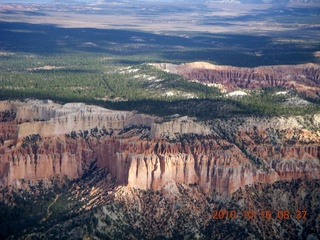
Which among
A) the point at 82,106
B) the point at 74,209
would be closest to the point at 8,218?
the point at 74,209

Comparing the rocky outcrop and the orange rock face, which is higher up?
the orange rock face

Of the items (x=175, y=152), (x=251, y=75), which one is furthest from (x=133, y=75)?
(x=175, y=152)

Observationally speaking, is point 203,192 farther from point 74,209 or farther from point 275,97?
point 275,97

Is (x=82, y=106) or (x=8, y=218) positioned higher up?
(x=82, y=106)

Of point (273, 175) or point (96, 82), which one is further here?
point (96, 82)
